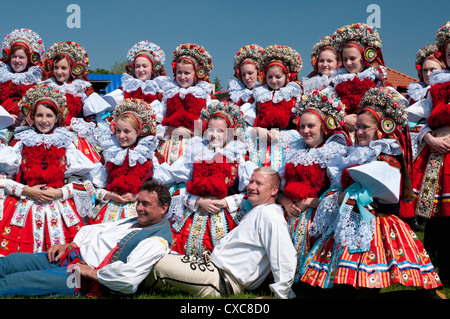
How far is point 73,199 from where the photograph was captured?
551 cm

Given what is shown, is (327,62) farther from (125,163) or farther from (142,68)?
(125,163)

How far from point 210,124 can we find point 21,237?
2.42 meters

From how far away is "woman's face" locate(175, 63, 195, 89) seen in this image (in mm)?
6938

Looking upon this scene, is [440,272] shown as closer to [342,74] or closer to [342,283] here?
[342,283]

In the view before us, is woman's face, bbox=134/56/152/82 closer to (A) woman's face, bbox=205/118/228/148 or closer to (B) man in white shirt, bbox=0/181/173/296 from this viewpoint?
(A) woman's face, bbox=205/118/228/148

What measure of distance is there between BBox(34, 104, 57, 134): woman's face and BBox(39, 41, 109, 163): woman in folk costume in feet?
3.89

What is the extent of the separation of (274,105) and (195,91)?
1.26 metres

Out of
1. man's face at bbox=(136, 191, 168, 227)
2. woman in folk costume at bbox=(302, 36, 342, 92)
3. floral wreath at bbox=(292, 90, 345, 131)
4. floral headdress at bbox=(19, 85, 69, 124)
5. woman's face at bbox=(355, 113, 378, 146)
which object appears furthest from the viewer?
woman in folk costume at bbox=(302, 36, 342, 92)

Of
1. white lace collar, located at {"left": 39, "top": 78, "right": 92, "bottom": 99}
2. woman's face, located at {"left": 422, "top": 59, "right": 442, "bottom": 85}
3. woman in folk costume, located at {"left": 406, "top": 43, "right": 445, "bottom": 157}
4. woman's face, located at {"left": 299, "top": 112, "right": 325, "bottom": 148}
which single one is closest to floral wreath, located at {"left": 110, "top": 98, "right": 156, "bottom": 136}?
white lace collar, located at {"left": 39, "top": 78, "right": 92, "bottom": 99}

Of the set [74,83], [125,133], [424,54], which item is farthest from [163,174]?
[424,54]

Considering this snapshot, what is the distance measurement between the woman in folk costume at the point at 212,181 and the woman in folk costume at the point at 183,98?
4.21ft

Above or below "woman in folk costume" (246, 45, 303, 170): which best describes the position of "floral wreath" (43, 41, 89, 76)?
above

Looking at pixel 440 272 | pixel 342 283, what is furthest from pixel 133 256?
pixel 440 272

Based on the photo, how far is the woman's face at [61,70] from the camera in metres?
6.93
